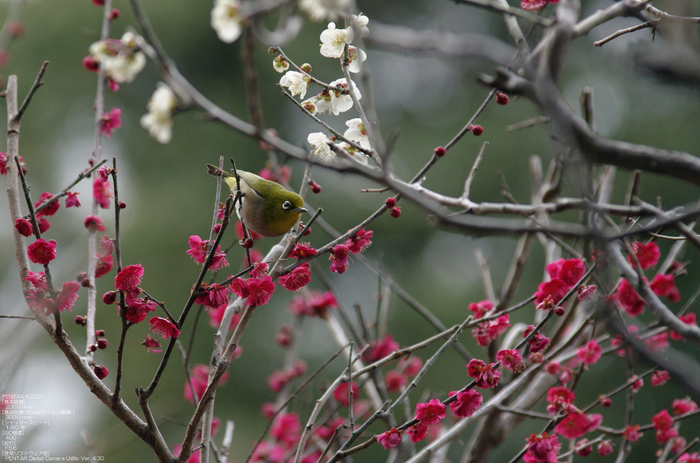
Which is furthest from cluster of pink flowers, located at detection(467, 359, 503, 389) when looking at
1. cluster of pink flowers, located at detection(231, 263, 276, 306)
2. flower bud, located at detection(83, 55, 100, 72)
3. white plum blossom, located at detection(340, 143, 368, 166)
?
flower bud, located at detection(83, 55, 100, 72)

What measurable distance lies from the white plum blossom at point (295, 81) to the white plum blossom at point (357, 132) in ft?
0.62

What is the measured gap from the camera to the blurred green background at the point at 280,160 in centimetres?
695

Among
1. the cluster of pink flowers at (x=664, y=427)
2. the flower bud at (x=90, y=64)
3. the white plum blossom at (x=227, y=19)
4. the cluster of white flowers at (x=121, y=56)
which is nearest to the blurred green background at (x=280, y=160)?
the cluster of pink flowers at (x=664, y=427)

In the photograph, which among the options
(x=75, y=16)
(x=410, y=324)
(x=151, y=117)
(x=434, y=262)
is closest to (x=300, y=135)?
(x=434, y=262)

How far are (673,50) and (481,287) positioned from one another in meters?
6.68

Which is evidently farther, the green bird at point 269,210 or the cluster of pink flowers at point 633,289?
the green bird at point 269,210

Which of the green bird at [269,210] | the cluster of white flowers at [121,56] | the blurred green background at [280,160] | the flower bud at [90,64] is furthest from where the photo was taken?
the blurred green background at [280,160]

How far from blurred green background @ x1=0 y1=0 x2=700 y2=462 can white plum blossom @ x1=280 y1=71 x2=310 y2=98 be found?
455 centimetres

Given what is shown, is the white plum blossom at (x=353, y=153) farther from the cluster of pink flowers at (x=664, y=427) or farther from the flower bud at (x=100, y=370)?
the cluster of pink flowers at (x=664, y=427)

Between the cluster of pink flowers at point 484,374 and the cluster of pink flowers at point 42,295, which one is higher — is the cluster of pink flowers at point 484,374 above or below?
below

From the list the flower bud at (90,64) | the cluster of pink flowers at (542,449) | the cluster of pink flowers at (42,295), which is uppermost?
the flower bud at (90,64)

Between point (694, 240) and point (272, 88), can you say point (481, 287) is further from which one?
point (694, 240)

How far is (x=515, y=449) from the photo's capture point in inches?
264

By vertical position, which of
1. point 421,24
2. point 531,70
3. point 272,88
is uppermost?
point 531,70
